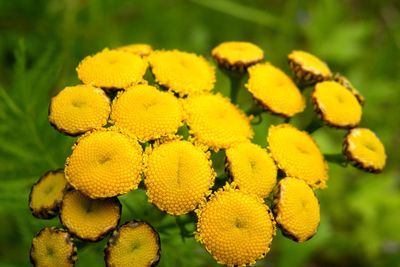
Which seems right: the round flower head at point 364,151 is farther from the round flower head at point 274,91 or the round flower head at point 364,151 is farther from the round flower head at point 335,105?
the round flower head at point 274,91

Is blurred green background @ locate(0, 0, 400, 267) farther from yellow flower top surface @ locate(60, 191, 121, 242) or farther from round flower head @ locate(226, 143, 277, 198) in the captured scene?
round flower head @ locate(226, 143, 277, 198)

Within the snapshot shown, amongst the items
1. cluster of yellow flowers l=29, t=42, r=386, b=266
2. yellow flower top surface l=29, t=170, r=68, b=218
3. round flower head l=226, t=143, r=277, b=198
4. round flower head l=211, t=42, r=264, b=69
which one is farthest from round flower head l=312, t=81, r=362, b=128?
yellow flower top surface l=29, t=170, r=68, b=218

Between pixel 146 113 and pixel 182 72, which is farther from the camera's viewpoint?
pixel 182 72

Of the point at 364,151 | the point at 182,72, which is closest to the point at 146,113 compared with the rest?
the point at 182,72

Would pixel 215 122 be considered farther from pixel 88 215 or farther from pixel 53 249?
pixel 53 249

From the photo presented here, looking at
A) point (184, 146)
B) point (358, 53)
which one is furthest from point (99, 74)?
point (358, 53)

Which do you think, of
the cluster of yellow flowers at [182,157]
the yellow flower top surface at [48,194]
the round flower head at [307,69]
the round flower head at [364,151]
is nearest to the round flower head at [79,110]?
the cluster of yellow flowers at [182,157]

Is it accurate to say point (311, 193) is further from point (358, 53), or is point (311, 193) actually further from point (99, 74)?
point (358, 53)
